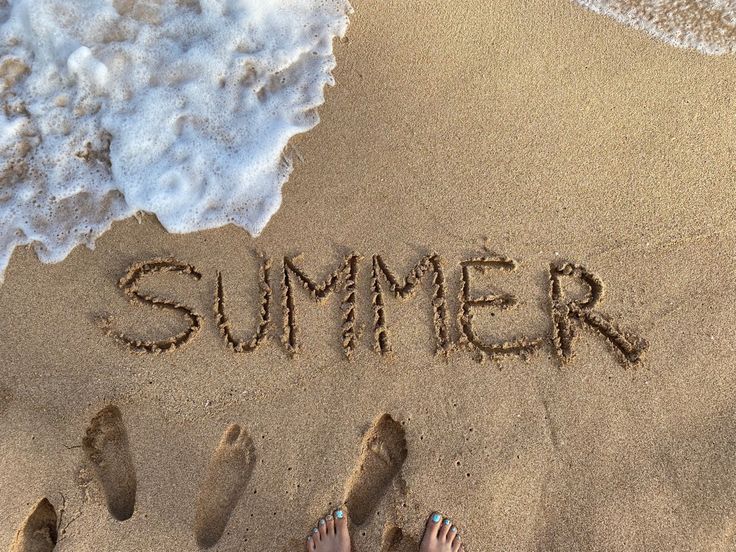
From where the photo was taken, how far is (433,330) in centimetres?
289

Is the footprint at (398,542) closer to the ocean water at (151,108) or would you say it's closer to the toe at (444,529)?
the toe at (444,529)

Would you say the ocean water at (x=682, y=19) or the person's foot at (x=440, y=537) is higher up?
the ocean water at (x=682, y=19)

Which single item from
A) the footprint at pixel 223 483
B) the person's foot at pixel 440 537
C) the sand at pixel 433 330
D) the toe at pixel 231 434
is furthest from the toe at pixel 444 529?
the toe at pixel 231 434

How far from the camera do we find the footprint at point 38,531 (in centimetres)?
267

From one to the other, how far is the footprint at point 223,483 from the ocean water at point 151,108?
126 cm

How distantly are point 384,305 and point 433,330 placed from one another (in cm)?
32

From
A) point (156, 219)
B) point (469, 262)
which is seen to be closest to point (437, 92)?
point (469, 262)

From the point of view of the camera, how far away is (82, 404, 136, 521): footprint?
2.71 meters

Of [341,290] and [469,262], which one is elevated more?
[469,262]

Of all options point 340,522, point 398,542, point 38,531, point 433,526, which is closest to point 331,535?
point 340,522

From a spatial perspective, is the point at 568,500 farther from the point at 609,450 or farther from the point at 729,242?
the point at 729,242

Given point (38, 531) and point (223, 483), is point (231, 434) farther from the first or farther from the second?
point (38, 531)

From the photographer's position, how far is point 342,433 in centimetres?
277

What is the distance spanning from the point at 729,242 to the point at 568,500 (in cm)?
184
